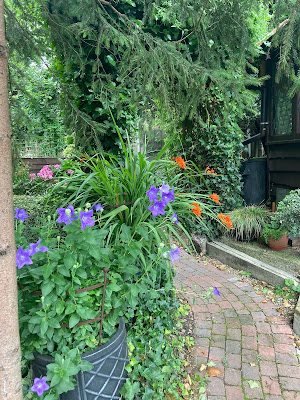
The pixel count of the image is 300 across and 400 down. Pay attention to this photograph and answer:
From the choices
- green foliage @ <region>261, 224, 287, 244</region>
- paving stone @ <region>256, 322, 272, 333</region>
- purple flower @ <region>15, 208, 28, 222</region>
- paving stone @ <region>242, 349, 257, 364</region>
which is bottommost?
paving stone @ <region>242, 349, 257, 364</region>

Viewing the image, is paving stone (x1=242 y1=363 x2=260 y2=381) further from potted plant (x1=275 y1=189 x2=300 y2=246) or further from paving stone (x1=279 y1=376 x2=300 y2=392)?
potted plant (x1=275 y1=189 x2=300 y2=246)

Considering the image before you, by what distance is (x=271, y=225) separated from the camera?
3.79m

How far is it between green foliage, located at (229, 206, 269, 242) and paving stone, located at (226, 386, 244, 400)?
240 centimetres

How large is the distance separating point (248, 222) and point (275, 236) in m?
0.42

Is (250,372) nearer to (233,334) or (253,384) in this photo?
(253,384)

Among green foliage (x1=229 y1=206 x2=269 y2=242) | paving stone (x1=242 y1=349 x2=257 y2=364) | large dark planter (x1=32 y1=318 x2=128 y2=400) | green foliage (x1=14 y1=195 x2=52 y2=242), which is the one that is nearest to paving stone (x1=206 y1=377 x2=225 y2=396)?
paving stone (x1=242 y1=349 x2=257 y2=364)

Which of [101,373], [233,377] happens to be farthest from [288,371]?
[101,373]

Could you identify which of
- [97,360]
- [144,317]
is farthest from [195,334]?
[97,360]

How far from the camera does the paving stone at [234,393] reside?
1720 millimetres

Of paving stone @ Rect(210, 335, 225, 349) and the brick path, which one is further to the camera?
paving stone @ Rect(210, 335, 225, 349)

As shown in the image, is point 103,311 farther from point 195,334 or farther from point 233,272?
point 233,272

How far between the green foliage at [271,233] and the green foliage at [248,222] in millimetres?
143

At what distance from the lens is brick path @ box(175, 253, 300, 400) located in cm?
178

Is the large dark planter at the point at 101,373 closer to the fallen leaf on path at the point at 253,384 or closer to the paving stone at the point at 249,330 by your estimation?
the fallen leaf on path at the point at 253,384
